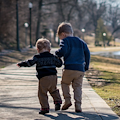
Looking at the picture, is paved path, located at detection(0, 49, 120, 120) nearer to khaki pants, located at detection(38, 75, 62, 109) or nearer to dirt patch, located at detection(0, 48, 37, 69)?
khaki pants, located at detection(38, 75, 62, 109)

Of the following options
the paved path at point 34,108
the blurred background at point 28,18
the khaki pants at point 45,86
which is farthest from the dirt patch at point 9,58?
the khaki pants at point 45,86

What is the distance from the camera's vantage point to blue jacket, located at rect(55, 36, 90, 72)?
195 inches

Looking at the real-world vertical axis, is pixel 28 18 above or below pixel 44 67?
above

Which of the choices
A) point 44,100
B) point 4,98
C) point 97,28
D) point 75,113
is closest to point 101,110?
point 75,113

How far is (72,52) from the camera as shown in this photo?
4.98 meters

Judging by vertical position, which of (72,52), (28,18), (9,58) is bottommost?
(9,58)

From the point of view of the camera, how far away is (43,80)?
194 inches

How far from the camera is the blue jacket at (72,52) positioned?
4957 mm

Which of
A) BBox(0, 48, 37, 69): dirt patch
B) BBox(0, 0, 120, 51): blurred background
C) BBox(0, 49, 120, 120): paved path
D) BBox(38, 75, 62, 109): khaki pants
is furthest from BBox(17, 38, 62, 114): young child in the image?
BBox(0, 0, 120, 51): blurred background

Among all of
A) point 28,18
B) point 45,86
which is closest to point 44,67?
point 45,86

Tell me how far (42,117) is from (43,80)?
589 millimetres

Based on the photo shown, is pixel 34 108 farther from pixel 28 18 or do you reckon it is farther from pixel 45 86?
pixel 28 18

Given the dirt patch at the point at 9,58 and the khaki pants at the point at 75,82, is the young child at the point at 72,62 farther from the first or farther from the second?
the dirt patch at the point at 9,58

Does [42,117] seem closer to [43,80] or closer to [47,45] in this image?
[43,80]
